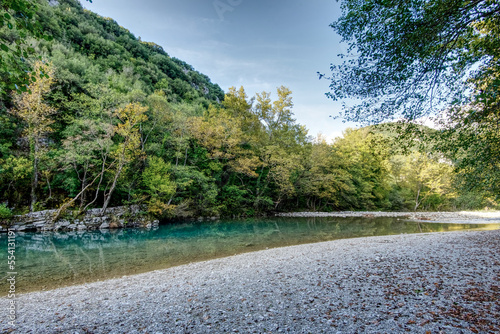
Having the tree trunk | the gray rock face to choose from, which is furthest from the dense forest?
the gray rock face

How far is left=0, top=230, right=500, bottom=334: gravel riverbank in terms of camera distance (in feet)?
12.6

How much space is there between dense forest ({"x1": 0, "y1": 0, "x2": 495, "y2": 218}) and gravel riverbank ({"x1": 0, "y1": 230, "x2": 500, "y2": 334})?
13.7 feet

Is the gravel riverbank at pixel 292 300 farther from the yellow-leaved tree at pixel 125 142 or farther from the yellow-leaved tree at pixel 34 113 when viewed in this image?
the yellow-leaved tree at pixel 34 113

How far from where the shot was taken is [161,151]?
82.9 feet

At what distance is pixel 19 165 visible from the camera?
16188 millimetres

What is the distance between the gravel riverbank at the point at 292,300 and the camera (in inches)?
152

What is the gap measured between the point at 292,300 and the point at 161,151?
78.0 ft

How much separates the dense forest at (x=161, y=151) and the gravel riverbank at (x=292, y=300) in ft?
13.7

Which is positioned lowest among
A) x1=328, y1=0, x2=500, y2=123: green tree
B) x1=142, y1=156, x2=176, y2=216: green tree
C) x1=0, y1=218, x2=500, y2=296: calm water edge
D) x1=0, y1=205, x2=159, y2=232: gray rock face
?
x1=0, y1=218, x2=500, y2=296: calm water edge

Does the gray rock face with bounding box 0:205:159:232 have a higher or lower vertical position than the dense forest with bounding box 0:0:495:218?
lower

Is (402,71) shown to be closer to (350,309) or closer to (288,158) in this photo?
(350,309)

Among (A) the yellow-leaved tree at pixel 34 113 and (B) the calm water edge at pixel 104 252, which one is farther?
(A) the yellow-leaved tree at pixel 34 113

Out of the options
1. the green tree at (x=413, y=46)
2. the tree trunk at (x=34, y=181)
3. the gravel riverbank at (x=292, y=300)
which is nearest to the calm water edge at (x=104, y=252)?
the gravel riverbank at (x=292, y=300)

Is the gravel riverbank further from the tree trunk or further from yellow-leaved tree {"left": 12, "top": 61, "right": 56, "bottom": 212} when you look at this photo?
yellow-leaved tree {"left": 12, "top": 61, "right": 56, "bottom": 212}
